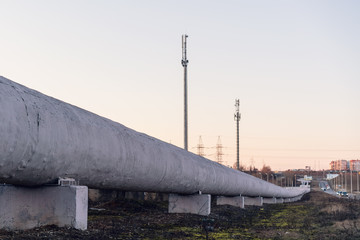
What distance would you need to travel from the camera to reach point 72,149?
10.6m

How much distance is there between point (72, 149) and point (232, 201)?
61.8ft

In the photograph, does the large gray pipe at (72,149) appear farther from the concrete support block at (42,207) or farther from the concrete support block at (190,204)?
the concrete support block at (190,204)

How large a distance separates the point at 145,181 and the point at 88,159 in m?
3.43

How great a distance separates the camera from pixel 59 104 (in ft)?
37.0

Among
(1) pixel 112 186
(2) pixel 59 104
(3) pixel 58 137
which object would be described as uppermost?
(2) pixel 59 104

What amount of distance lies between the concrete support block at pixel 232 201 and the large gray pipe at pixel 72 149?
11487 millimetres

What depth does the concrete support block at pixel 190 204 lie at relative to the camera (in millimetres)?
19375

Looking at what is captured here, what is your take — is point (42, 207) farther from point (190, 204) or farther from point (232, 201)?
point (232, 201)

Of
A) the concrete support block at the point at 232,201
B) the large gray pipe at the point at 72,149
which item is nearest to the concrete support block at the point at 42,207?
the large gray pipe at the point at 72,149

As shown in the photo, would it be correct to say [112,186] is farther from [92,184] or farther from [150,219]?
[150,219]

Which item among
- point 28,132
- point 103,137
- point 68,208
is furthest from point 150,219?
point 28,132

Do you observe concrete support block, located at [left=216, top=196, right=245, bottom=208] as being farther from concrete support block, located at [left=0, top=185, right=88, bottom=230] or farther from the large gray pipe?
concrete support block, located at [left=0, top=185, right=88, bottom=230]

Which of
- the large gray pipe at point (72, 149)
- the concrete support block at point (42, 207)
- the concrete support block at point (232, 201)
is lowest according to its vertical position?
the concrete support block at point (232, 201)

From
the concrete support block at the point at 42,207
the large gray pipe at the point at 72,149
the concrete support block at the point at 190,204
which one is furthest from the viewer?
the concrete support block at the point at 190,204
